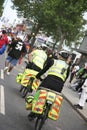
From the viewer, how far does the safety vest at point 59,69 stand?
30.8ft

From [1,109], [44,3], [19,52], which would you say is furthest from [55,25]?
[1,109]

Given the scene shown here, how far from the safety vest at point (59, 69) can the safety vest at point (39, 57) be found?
2.76 metres

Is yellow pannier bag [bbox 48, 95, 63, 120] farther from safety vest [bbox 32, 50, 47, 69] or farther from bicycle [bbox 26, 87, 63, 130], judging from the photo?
safety vest [bbox 32, 50, 47, 69]

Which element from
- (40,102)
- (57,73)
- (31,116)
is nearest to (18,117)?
(31,116)

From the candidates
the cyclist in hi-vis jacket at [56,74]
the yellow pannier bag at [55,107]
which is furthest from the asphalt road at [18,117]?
the cyclist in hi-vis jacket at [56,74]

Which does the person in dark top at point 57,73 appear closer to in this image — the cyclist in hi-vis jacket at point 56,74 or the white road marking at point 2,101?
→ the cyclist in hi-vis jacket at point 56,74

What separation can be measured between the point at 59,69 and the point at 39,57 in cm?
295

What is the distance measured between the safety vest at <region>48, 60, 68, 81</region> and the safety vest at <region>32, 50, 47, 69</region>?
2.76 meters

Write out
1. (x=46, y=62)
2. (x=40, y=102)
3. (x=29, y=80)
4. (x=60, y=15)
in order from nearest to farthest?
(x=40, y=102) → (x=46, y=62) → (x=29, y=80) → (x=60, y=15)

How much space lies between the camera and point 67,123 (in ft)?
40.2

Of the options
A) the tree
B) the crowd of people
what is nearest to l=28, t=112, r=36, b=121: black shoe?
the crowd of people

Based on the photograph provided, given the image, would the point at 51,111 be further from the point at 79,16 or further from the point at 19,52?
the point at 79,16

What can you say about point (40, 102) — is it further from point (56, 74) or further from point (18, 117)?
point (18, 117)

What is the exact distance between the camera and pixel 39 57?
40.4 ft
